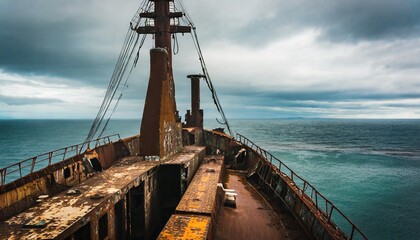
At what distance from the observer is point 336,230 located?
25.8ft

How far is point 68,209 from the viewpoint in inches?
274

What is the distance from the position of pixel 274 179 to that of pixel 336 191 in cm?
2428

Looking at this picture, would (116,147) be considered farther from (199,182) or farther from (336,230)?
(336,230)

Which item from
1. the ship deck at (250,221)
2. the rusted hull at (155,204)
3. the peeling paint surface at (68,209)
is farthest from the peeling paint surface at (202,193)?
the peeling paint surface at (68,209)

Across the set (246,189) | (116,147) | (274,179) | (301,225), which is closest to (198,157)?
(246,189)

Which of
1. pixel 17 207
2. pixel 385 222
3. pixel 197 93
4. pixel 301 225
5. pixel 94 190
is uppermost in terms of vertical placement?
pixel 197 93

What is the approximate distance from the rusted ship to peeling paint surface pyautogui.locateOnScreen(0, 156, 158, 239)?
Result: 3 centimetres

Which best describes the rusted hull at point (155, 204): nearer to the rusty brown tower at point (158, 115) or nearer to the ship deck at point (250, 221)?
the ship deck at point (250, 221)

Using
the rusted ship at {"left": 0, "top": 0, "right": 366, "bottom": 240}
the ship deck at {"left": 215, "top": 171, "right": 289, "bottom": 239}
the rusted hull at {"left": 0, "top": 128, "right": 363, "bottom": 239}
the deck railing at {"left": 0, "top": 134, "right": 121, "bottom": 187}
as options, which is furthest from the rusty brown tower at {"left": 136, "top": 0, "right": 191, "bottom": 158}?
the ship deck at {"left": 215, "top": 171, "right": 289, "bottom": 239}

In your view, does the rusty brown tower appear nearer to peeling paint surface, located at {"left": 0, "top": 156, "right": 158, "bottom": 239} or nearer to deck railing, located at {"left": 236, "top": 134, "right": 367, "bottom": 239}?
peeling paint surface, located at {"left": 0, "top": 156, "right": 158, "bottom": 239}

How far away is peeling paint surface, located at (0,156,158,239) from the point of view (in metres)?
5.77

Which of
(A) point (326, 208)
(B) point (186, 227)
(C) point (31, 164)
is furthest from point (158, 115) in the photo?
(A) point (326, 208)

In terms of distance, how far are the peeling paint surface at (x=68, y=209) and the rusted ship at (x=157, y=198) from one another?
0.03m

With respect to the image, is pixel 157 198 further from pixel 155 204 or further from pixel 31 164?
pixel 31 164
